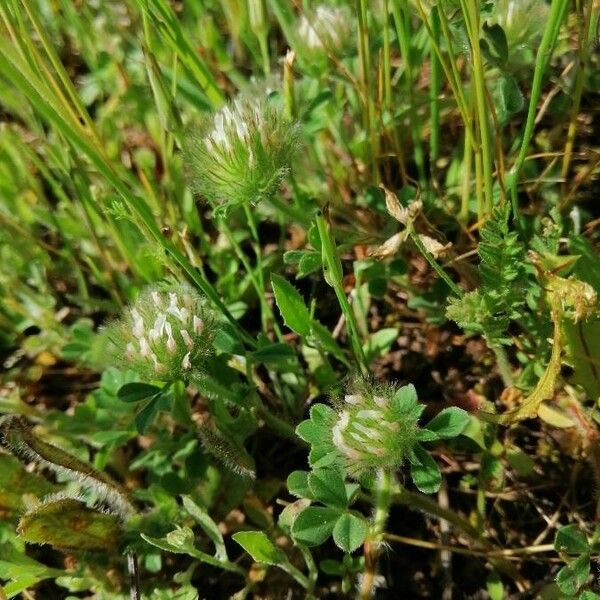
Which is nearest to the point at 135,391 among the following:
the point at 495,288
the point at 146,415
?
the point at 146,415

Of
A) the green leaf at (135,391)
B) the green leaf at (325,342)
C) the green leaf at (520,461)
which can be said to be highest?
the green leaf at (135,391)

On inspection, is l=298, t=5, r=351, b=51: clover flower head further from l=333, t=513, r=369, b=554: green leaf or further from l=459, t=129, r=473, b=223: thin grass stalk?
l=333, t=513, r=369, b=554: green leaf

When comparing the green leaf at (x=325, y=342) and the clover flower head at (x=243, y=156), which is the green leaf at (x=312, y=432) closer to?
the green leaf at (x=325, y=342)

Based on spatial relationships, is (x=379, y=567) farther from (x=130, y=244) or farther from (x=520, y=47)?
(x=520, y=47)

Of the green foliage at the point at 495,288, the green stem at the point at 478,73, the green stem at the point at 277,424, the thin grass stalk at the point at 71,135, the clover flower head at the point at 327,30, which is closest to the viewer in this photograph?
the thin grass stalk at the point at 71,135

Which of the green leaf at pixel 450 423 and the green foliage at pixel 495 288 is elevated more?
the green foliage at pixel 495 288

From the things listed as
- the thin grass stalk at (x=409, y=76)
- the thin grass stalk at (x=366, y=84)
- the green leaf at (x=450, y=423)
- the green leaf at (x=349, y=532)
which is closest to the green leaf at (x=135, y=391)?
the green leaf at (x=349, y=532)

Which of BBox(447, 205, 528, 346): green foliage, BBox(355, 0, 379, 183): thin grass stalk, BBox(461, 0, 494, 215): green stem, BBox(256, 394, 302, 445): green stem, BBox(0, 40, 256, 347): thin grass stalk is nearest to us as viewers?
BBox(0, 40, 256, 347): thin grass stalk

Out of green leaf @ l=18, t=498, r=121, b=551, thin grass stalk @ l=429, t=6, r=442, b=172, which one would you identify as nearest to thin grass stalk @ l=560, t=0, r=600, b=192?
thin grass stalk @ l=429, t=6, r=442, b=172
